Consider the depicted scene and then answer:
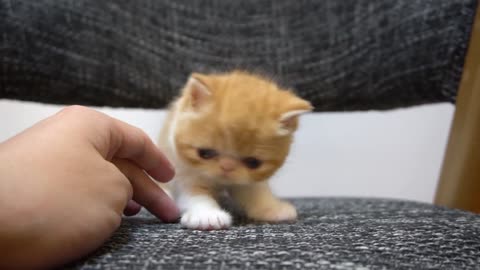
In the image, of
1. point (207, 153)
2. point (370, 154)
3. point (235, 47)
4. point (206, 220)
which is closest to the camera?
point (206, 220)

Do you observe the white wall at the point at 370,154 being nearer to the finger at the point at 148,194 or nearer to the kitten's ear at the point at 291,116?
the kitten's ear at the point at 291,116

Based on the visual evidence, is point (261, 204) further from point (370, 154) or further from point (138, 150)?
point (370, 154)

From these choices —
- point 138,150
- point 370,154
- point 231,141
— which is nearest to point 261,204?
point 231,141

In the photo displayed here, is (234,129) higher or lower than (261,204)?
higher

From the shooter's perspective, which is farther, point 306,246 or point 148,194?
point 148,194

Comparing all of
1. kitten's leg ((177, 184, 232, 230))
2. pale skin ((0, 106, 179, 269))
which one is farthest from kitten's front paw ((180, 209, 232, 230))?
pale skin ((0, 106, 179, 269))

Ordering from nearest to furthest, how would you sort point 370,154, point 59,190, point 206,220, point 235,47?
point 59,190
point 206,220
point 235,47
point 370,154

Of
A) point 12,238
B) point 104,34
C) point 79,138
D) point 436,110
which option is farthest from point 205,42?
point 436,110
